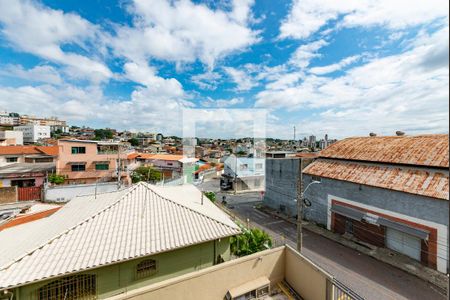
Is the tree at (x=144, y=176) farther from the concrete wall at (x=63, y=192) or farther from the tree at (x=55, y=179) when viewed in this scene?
the tree at (x=55, y=179)

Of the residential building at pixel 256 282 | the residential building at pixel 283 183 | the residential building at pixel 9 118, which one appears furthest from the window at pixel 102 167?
the residential building at pixel 9 118

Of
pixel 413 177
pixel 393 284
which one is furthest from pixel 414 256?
pixel 413 177

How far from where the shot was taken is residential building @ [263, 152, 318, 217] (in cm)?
1975

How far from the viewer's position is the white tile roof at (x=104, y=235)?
21.0 feet

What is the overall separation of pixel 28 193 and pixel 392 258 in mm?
31717

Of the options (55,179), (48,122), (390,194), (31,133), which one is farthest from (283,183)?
(48,122)

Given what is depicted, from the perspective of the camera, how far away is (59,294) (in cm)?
671

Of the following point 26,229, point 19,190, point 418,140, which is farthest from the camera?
point 19,190

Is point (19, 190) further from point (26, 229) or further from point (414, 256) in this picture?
point (414, 256)

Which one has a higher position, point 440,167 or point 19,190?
point 440,167

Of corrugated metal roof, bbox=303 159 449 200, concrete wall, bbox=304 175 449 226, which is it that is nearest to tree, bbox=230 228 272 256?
concrete wall, bbox=304 175 449 226

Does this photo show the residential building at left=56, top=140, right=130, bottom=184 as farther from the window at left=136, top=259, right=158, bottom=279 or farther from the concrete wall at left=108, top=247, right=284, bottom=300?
the concrete wall at left=108, top=247, right=284, bottom=300

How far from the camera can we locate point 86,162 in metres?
26.3

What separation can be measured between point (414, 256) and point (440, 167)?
17.8 ft
